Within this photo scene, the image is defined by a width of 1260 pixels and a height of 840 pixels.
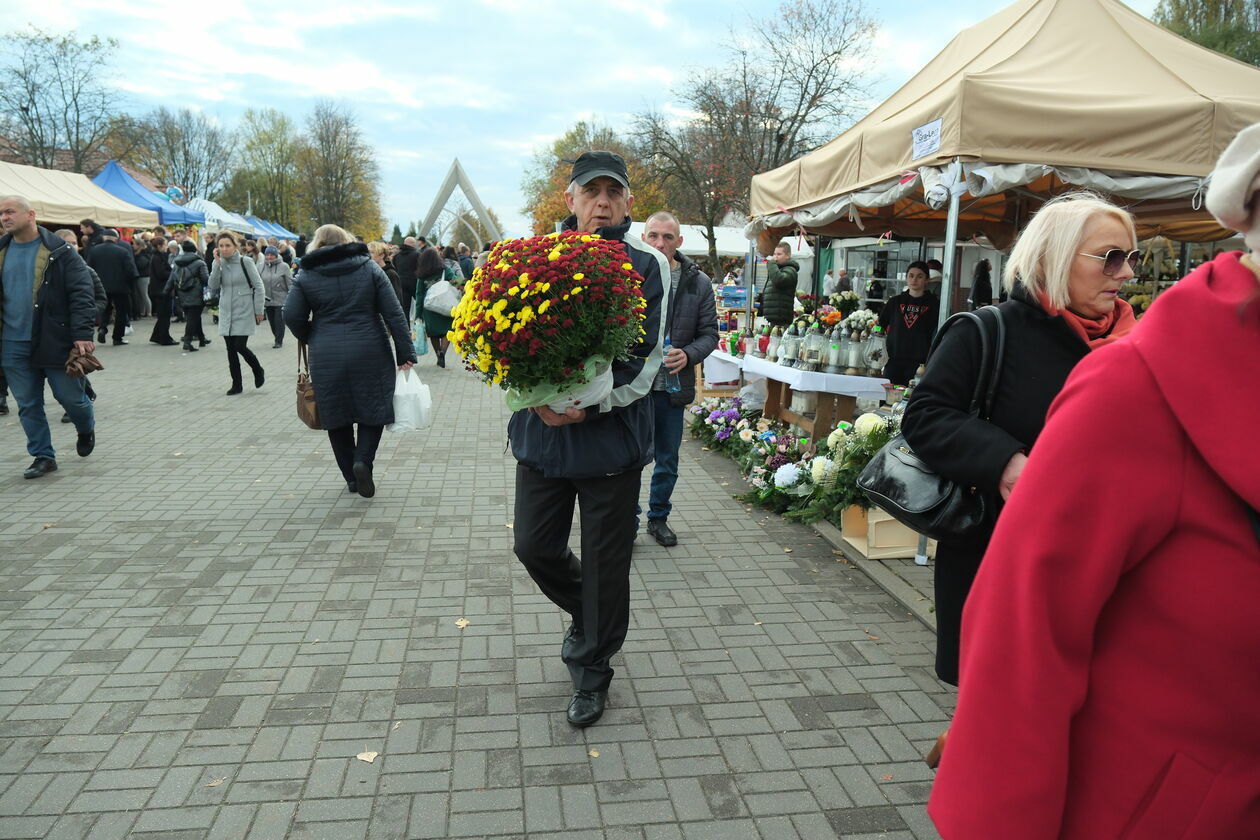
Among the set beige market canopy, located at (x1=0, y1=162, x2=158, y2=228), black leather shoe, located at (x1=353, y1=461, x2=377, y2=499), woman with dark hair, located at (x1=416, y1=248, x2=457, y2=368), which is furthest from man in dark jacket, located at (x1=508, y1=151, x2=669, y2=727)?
beige market canopy, located at (x1=0, y1=162, x2=158, y2=228)

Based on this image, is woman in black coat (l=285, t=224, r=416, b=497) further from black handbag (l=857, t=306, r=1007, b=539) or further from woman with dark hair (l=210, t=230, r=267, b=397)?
woman with dark hair (l=210, t=230, r=267, b=397)

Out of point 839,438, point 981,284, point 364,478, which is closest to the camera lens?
point 839,438

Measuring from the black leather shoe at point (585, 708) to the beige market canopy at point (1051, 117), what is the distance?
3587 mm

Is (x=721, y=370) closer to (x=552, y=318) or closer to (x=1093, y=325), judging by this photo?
(x=552, y=318)

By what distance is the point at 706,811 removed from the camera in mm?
2730

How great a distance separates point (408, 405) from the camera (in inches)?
243

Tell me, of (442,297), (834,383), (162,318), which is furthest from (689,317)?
(162,318)

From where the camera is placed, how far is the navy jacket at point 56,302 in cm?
631

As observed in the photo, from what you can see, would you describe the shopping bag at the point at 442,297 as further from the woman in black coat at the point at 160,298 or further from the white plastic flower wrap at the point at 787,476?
the white plastic flower wrap at the point at 787,476

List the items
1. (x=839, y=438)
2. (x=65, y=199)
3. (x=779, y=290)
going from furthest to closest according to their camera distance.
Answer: (x=65, y=199), (x=779, y=290), (x=839, y=438)

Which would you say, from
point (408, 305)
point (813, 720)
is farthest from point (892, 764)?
point (408, 305)

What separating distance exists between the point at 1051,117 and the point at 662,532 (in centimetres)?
343

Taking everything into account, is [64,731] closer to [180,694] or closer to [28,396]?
[180,694]

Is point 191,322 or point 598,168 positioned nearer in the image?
point 598,168
